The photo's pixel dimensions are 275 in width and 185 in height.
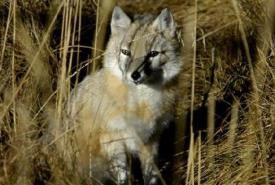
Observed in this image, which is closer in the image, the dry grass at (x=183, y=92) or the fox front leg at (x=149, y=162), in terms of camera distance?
the dry grass at (x=183, y=92)

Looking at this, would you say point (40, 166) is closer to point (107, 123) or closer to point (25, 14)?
point (107, 123)

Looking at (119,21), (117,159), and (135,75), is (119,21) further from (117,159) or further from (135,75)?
(117,159)

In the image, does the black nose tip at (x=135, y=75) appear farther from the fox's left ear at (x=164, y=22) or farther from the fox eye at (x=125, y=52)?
the fox's left ear at (x=164, y=22)

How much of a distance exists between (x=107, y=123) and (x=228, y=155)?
0.69 meters

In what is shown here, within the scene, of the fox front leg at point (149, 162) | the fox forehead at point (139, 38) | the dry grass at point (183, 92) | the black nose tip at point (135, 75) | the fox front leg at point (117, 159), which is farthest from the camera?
the fox front leg at point (149, 162)

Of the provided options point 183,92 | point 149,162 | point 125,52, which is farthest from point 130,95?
point 183,92

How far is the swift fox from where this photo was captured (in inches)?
149

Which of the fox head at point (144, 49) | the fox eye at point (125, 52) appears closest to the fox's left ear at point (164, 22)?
the fox head at point (144, 49)

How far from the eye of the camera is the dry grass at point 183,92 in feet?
10.6

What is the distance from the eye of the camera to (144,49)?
3742 mm

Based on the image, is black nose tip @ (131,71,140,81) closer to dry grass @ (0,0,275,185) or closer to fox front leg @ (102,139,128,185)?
dry grass @ (0,0,275,185)

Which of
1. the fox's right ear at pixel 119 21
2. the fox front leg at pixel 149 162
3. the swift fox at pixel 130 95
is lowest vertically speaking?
the fox front leg at pixel 149 162

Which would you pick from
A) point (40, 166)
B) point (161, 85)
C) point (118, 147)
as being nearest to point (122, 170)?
point (118, 147)

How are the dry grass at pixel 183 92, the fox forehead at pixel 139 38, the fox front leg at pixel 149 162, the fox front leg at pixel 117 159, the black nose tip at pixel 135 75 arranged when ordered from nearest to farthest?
1. the dry grass at pixel 183 92
2. the black nose tip at pixel 135 75
3. the fox forehead at pixel 139 38
4. the fox front leg at pixel 117 159
5. the fox front leg at pixel 149 162
